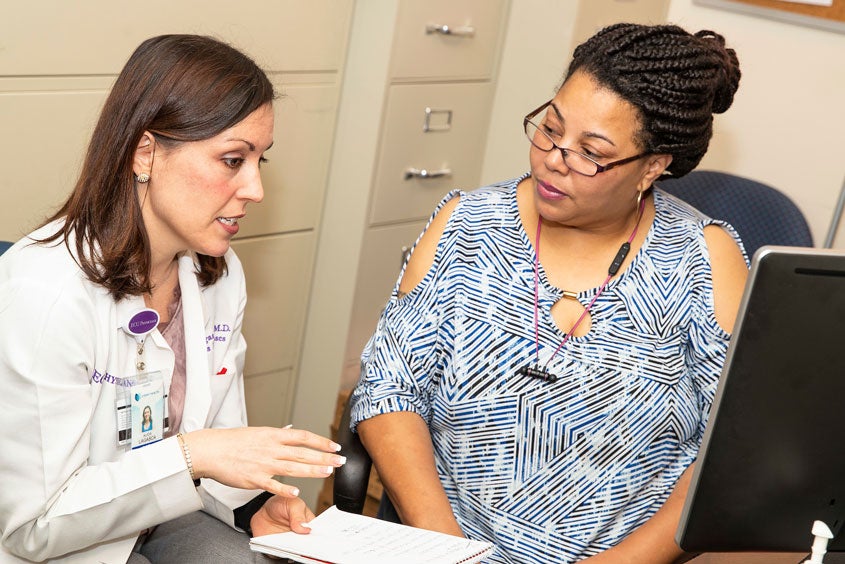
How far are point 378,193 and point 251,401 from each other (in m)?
0.68

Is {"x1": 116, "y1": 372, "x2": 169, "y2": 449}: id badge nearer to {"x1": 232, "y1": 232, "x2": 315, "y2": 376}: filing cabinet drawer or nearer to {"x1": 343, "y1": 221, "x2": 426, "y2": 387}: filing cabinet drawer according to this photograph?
{"x1": 232, "y1": 232, "x2": 315, "y2": 376}: filing cabinet drawer

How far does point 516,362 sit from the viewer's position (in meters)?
1.68

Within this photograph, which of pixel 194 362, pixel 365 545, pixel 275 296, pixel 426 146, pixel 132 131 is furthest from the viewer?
pixel 426 146

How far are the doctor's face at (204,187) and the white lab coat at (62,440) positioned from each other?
15cm

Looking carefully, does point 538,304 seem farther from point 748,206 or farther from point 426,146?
point 426,146

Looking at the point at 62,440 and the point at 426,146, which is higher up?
the point at 426,146

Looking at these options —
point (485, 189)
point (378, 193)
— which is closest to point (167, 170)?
point (485, 189)

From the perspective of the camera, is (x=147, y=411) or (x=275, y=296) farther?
(x=275, y=296)

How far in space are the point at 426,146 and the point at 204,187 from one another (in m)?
1.35

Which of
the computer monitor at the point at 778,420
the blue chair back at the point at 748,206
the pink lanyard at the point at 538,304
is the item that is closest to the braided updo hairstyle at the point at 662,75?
the pink lanyard at the point at 538,304

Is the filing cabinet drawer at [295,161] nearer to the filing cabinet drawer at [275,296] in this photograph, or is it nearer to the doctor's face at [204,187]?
the filing cabinet drawer at [275,296]

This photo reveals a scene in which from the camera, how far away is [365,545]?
4.34 ft

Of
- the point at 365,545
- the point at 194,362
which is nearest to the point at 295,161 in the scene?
the point at 194,362

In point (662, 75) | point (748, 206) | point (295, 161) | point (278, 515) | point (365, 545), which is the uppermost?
point (662, 75)
